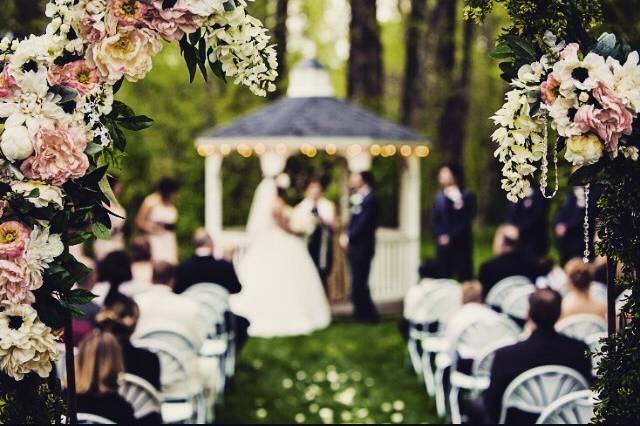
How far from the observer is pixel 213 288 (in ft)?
30.0

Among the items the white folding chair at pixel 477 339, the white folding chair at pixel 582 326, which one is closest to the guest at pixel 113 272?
the white folding chair at pixel 477 339

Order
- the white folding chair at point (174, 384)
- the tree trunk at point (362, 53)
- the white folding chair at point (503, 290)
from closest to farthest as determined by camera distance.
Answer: the white folding chair at point (174, 384)
the white folding chair at point (503, 290)
the tree trunk at point (362, 53)

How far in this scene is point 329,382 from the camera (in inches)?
393

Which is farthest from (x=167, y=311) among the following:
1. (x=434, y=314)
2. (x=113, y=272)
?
(x=434, y=314)

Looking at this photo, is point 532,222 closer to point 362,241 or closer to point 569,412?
point 362,241

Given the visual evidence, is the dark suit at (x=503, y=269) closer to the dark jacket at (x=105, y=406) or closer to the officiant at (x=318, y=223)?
the officiant at (x=318, y=223)

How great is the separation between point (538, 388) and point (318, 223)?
761 centimetres

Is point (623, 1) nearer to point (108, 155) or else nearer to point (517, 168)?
point (517, 168)

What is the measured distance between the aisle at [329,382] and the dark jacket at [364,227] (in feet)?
3.78

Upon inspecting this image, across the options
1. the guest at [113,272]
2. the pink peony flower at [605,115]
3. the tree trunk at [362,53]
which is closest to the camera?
the pink peony flower at [605,115]

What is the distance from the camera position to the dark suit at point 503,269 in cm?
962

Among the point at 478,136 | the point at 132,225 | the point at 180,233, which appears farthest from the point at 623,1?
the point at 478,136

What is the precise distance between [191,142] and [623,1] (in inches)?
504

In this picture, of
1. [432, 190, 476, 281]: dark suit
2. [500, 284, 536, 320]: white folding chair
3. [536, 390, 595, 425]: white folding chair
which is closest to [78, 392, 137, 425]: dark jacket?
[536, 390, 595, 425]: white folding chair
